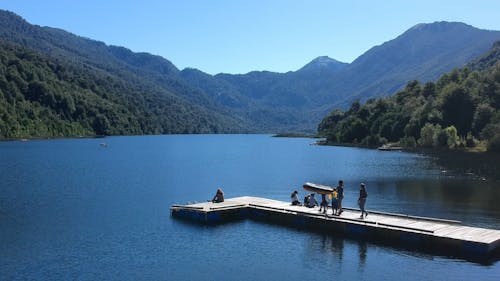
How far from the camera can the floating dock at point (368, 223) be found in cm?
3600

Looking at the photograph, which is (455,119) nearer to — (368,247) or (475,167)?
(475,167)

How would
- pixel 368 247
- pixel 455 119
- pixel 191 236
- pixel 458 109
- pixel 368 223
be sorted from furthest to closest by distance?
pixel 458 109
pixel 455 119
pixel 191 236
pixel 368 223
pixel 368 247

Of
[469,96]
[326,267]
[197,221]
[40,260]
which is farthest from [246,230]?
[469,96]

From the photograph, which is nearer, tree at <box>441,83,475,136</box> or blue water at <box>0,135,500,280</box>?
blue water at <box>0,135,500,280</box>

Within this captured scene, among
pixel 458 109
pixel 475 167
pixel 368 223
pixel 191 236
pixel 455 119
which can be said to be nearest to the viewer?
pixel 368 223

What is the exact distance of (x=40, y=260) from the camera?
33.5m

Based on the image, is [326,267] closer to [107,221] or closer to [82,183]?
[107,221]

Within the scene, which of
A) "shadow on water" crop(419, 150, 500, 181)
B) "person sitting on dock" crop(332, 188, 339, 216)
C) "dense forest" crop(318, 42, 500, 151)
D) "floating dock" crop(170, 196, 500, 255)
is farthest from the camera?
"dense forest" crop(318, 42, 500, 151)

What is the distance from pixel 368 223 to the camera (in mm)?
41031

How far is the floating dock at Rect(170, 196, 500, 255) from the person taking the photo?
36.0m

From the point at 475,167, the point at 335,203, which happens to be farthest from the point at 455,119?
the point at 335,203

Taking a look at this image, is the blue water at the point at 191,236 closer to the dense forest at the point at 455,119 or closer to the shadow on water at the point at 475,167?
the shadow on water at the point at 475,167

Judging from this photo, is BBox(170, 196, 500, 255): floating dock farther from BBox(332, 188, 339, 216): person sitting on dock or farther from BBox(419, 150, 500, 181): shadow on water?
BBox(419, 150, 500, 181): shadow on water

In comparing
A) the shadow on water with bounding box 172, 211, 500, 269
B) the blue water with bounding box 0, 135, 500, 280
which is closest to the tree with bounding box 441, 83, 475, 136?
the blue water with bounding box 0, 135, 500, 280
